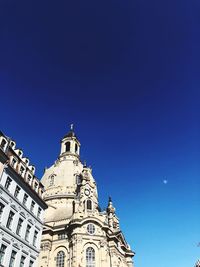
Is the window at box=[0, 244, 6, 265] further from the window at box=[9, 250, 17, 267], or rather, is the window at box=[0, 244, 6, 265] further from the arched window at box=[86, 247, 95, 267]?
the arched window at box=[86, 247, 95, 267]

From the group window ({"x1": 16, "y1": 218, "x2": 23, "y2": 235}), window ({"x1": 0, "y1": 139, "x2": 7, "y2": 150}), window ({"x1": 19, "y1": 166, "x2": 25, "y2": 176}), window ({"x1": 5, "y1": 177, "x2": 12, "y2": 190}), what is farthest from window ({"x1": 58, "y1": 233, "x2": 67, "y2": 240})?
window ({"x1": 0, "y1": 139, "x2": 7, "y2": 150})

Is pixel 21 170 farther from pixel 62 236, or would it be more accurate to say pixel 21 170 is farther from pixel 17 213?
pixel 62 236

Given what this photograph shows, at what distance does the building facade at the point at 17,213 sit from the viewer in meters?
27.3

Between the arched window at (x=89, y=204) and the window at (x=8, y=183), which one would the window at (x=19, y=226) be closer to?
the window at (x=8, y=183)

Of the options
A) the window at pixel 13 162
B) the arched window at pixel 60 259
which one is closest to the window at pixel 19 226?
the window at pixel 13 162

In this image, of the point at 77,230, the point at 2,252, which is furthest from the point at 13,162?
the point at 77,230

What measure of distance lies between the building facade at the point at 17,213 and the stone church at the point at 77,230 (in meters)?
22.6

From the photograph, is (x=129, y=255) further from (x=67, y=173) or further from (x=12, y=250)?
(x=12, y=250)

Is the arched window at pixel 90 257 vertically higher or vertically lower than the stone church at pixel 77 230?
lower

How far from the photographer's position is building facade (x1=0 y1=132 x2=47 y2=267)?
2726 cm

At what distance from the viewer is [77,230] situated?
56.4m

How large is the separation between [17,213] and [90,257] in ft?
99.5

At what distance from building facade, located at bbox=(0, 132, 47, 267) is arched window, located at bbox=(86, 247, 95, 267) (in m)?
23.0

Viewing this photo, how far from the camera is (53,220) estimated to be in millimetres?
65000
